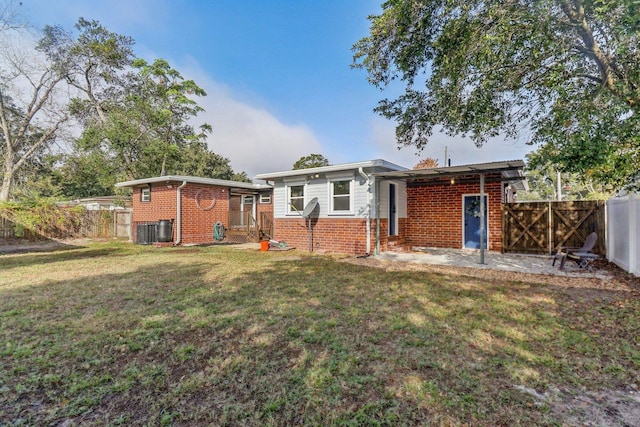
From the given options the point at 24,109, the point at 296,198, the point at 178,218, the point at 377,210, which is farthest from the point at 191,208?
the point at 24,109

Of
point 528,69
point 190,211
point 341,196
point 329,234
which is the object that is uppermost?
point 528,69

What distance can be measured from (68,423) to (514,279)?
7.12 m

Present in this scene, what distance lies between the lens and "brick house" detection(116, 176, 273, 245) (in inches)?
504

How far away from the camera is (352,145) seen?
→ 20.8 m

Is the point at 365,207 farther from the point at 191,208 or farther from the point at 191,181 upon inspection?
the point at 191,208

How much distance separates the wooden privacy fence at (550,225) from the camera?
9.16 m

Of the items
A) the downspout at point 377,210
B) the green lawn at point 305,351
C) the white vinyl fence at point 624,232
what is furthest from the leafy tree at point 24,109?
the white vinyl fence at point 624,232

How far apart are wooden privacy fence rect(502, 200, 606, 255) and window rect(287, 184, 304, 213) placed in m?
Result: 6.94

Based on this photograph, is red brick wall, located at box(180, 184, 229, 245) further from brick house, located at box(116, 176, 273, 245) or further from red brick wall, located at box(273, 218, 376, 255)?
red brick wall, located at box(273, 218, 376, 255)

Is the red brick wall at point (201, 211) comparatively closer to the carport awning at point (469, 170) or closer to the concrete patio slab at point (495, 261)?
the carport awning at point (469, 170)

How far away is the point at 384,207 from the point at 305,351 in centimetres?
805

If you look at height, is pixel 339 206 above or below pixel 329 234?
Result: above

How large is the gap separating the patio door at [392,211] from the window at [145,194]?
10.8m

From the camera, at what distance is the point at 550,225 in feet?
31.6
